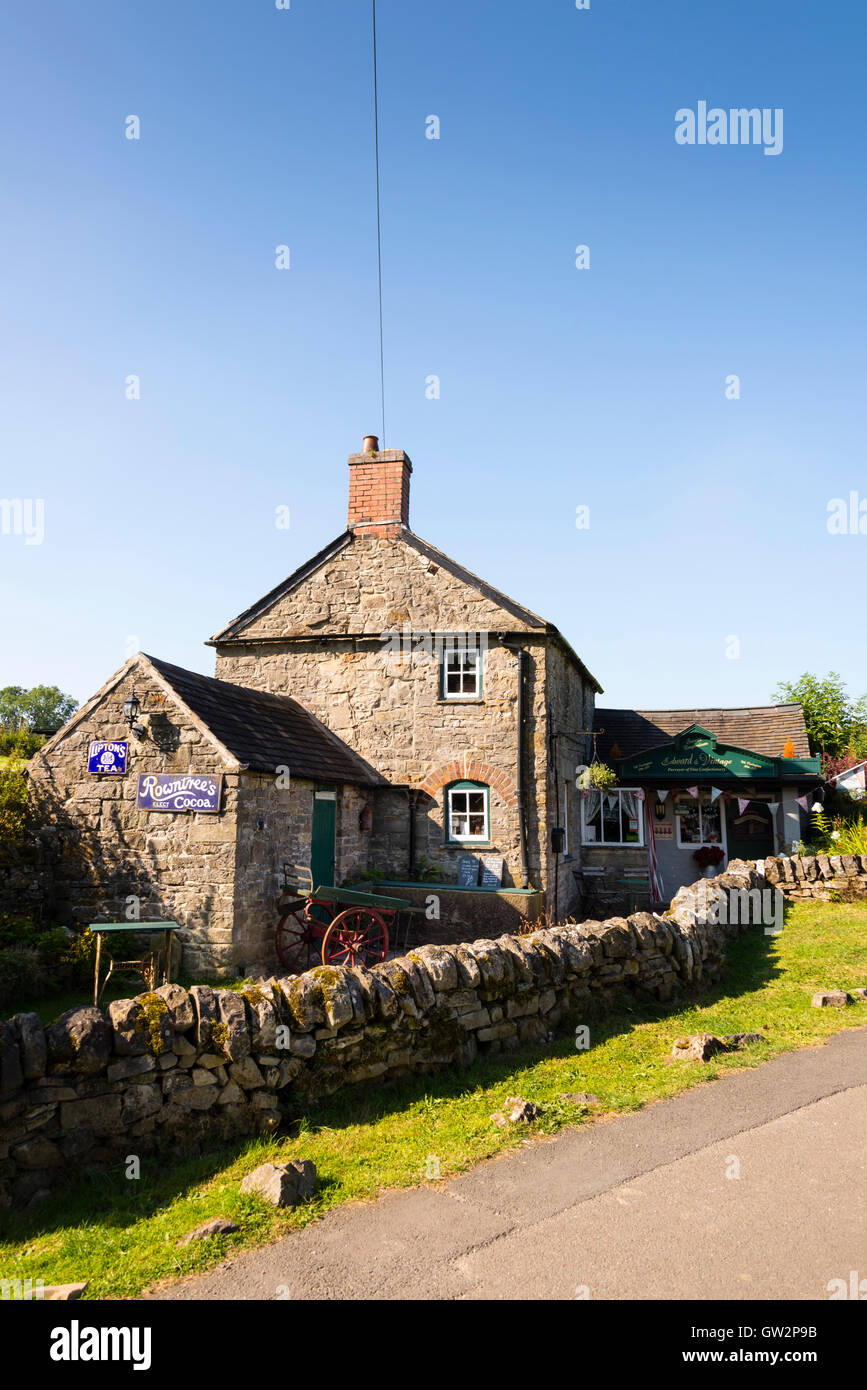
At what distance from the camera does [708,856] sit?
20.0 m

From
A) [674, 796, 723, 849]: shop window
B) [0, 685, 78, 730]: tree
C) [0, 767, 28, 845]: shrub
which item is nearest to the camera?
[0, 767, 28, 845]: shrub

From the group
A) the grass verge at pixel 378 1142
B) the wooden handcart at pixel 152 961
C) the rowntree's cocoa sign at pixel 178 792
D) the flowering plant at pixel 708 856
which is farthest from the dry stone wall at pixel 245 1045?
the flowering plant at pixel 708 856

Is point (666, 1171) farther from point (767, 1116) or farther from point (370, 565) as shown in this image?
point (370, 565)

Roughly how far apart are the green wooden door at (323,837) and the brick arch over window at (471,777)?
95.5 inches

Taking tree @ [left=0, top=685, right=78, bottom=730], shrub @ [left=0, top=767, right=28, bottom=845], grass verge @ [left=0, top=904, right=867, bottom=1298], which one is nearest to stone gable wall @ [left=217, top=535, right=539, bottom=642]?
shrub @ [left=0, top=767, right=28, bottom=845]

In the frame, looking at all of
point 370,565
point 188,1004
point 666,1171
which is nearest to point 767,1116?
point 666,1171

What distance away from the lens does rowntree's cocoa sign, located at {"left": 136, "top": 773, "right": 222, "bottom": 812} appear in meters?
11.7

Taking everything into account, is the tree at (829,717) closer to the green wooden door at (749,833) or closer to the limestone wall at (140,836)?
the green wooden door at (749,833)

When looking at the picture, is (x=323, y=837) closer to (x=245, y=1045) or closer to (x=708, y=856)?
(x=245, y=1045)

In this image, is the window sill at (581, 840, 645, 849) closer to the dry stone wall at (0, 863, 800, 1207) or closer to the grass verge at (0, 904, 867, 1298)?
the grass verge at (0, 904, 867, 1298)

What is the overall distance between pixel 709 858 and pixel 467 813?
24.6 ft

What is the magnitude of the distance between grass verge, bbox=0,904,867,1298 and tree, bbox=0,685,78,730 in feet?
229

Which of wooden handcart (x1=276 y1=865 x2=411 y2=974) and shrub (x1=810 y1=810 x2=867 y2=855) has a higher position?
shrub (x1=810 y1=810 x2=867 y2=855)
